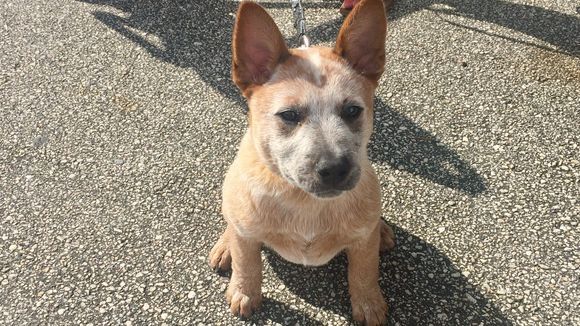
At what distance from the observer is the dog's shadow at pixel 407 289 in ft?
10.5

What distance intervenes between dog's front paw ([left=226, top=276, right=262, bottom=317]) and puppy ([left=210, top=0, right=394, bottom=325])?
0.14 metres

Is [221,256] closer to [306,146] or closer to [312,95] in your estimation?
[306,146]

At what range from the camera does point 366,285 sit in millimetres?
3119

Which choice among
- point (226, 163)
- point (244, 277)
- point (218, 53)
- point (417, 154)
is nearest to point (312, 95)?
point (244, 277)

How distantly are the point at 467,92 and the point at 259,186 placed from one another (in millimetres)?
2851

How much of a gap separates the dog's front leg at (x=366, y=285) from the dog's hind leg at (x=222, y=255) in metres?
0.83

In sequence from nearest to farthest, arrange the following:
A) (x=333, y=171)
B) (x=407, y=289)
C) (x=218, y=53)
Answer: (x=333, y=171) → (x=407, y=289) → (x=218, y=53)

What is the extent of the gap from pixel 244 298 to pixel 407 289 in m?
1.07

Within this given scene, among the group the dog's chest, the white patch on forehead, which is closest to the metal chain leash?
the white patch on forehead

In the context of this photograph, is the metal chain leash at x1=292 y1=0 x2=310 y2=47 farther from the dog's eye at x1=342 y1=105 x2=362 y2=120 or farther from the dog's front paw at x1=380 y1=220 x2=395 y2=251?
the dog's front paw at x1=380 y1=220 x2=395 y2=251

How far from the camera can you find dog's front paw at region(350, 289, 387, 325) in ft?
10.2

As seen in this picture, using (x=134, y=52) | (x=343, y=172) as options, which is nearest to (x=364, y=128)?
(x=343, y=172)

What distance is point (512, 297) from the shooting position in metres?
3.29

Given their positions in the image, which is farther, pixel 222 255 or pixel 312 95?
pixel 222 255
